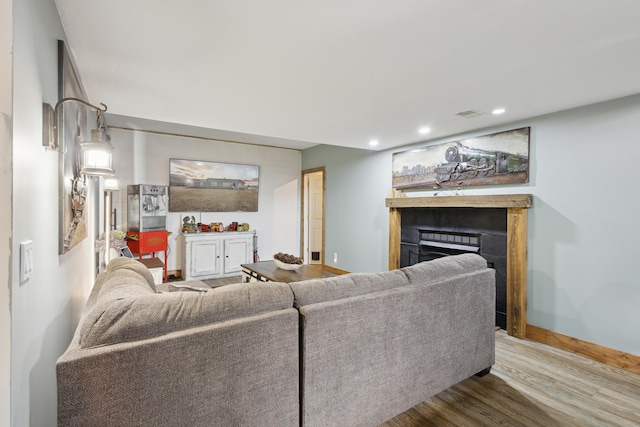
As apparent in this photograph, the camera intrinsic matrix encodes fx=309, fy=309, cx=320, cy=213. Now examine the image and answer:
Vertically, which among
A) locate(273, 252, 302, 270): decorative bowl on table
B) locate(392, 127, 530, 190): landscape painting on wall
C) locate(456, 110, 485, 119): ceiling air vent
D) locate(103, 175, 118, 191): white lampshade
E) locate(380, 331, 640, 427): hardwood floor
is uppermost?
locate(456, 110, 485, 119): ceiling air vent

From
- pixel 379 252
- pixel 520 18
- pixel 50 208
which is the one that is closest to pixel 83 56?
pixel 50 208

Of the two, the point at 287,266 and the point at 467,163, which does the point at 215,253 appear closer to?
the point at 287,266

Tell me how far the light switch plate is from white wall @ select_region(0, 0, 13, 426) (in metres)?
0.09

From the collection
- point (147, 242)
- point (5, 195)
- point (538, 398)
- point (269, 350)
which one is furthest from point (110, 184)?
point (538, 398)

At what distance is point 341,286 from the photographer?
1650 millimetres

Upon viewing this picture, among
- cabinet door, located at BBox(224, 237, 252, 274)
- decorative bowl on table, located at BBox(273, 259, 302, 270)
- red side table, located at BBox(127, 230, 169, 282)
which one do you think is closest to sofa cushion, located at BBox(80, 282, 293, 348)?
Answer: decorative bowl on table, located at BBox(273, 259, 302, 270)

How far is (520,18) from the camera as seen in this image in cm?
148

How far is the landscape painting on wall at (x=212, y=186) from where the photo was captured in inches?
206

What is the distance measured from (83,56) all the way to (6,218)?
5.29 feet

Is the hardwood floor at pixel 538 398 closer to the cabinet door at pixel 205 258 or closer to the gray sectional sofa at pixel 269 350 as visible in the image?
the gray sectional sofa at pixel 269 350

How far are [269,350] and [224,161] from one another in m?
4.86

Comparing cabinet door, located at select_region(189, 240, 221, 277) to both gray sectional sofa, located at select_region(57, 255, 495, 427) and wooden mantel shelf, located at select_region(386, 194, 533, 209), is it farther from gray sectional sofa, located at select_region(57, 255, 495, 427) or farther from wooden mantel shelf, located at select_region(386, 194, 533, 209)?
gray sectional sofa, located at select_region(57, 255, 495, 427)

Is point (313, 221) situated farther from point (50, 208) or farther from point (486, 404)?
point (50, 208)

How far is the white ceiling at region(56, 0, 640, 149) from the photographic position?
4.78ft
